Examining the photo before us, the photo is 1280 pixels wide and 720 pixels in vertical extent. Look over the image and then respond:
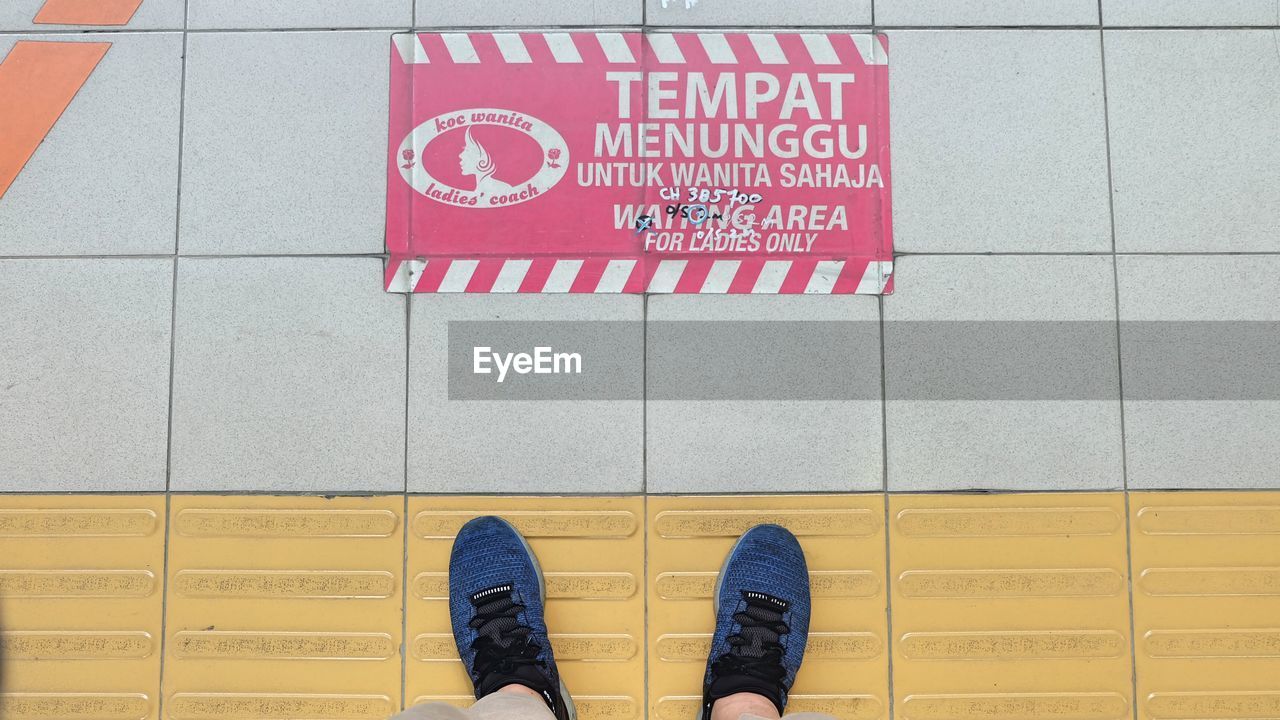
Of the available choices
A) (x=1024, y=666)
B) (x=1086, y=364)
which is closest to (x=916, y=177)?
(x=1086, y=364)

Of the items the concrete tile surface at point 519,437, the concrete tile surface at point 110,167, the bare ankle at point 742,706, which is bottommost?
the bare ankle at point 742,706

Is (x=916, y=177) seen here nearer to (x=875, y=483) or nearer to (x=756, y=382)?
(x=756, y=382)

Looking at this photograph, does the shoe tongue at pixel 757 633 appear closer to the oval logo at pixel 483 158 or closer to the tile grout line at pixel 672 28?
the oval logo at pixel 483 158

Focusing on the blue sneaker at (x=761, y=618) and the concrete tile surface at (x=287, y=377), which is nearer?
the blue sneaker at (x=761, y=618)

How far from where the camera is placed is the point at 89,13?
2242mm

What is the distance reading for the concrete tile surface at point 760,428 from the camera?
212cm

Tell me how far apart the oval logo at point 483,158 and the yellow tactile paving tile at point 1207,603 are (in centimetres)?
202

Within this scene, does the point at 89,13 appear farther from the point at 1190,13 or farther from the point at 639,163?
the point at 1190,13

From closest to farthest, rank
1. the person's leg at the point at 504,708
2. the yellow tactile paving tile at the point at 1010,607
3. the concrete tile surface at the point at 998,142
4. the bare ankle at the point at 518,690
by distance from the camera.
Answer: the person's leg at the point at 504,708
the bare ankle at the point at 518,690
the yellow tactile paving tile at the point at 1010,607
the concrete tile surface at the point at 998,142

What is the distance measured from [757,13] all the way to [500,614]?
1.95 m

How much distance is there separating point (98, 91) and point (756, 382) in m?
2.22

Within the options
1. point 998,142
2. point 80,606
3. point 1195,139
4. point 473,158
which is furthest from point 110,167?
point 1195,139

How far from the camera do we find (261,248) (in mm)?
2168

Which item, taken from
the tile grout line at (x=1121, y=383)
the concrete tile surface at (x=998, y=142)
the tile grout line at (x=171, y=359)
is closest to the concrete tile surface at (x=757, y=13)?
the concrete tile surface at (x=998, y=142)
